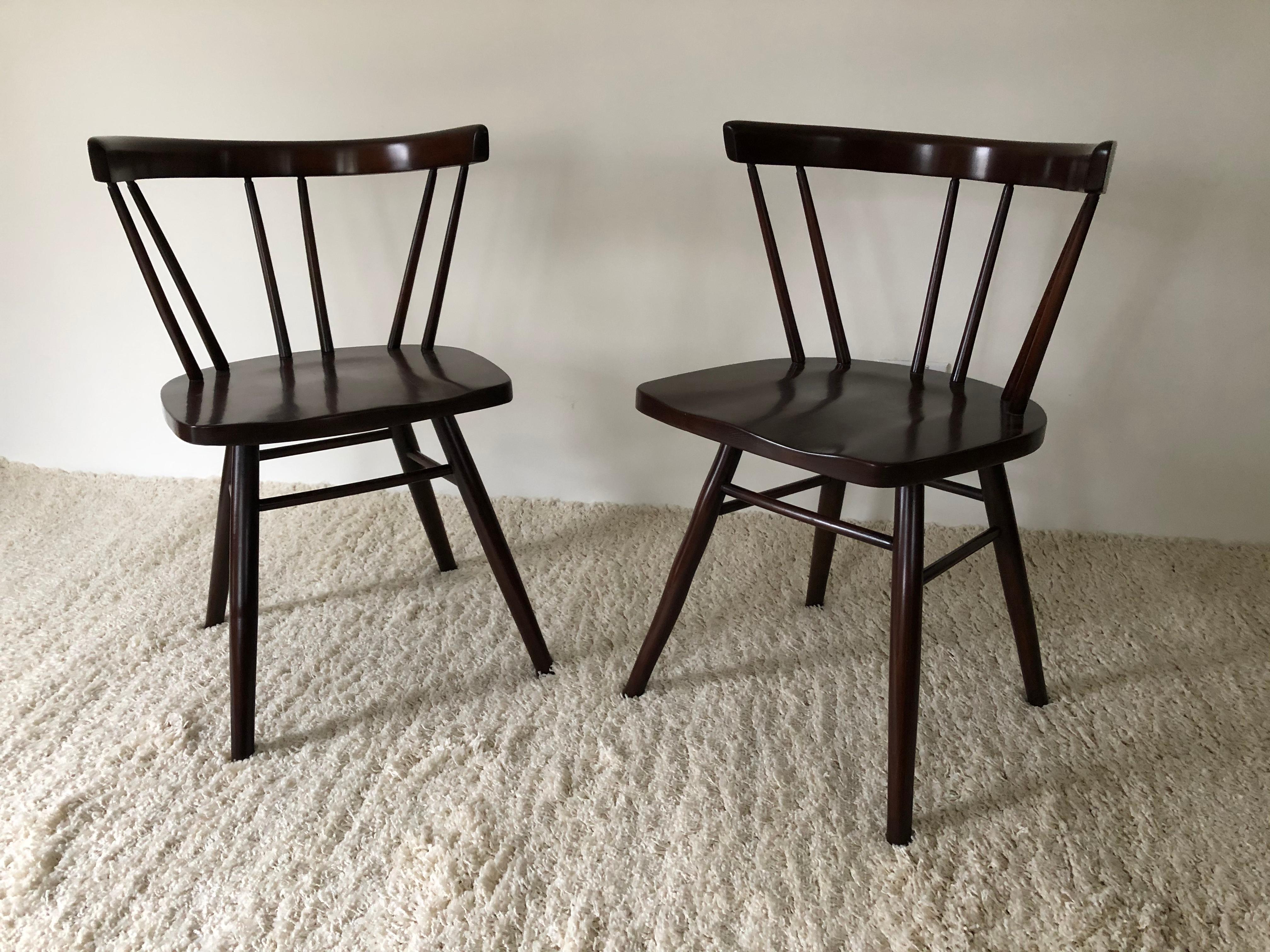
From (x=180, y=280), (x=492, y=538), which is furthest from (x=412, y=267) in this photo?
(x=492, y=538)

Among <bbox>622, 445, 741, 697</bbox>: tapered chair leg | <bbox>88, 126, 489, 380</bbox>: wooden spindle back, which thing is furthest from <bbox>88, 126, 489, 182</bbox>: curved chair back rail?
<bbox>622, 445, 741, 697</bbox>: tapered chair leg

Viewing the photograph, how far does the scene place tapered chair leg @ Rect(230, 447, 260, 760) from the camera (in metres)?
0.97

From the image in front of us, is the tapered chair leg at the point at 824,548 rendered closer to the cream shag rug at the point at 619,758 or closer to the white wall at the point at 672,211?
the cream shag rug at the point at 619,758

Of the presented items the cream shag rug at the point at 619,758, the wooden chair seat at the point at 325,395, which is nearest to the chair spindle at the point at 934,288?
the cream shag rug at the point at 619,758

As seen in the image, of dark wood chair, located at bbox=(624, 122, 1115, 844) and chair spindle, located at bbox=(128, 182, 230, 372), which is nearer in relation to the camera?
dark wood chair, located at bbox=(624, 122, 1115, 844)

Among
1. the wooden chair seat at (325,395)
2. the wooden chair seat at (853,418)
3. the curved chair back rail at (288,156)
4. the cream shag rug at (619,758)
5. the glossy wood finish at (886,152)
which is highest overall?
the curved chair back rail at (288,156)

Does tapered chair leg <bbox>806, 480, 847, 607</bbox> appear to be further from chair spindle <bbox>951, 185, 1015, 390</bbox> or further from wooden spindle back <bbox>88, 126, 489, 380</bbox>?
wooden spindle back <bbox>88, 126, 489, 380</bbox>

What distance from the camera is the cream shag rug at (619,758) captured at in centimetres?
80

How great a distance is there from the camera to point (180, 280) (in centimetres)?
106

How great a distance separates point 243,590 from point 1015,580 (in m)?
0.87

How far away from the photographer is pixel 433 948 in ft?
2.49

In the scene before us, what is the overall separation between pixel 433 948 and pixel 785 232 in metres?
1.13

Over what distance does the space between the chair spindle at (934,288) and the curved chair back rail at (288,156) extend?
58 cm

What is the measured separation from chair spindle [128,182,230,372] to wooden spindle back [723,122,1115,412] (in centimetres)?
67
